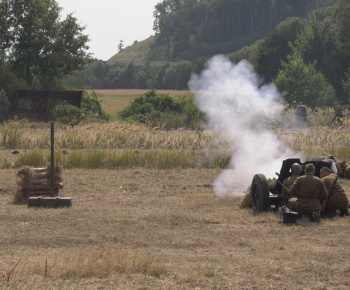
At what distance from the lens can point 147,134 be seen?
26578 mm

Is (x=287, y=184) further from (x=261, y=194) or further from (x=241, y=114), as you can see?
(x=241, y=114)

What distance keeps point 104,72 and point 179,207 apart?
4077 inches

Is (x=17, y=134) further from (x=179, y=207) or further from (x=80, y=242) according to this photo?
(x=80, y=242)

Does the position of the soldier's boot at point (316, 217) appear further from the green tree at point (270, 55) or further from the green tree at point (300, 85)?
the green tree at point (270, 55)

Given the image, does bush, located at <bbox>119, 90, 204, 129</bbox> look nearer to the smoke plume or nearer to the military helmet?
the smoke plume

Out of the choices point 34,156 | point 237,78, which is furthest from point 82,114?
point 237,78

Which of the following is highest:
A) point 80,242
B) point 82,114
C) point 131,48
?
point 131,48

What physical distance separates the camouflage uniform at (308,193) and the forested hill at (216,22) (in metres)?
105

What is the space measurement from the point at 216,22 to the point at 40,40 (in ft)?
297

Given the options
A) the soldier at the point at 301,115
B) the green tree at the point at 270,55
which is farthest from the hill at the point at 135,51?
the soldier at the point at 301,115

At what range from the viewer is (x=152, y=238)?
11914 millimetres

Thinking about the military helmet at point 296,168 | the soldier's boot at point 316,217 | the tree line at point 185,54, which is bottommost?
the soldier's boot at point 316,217

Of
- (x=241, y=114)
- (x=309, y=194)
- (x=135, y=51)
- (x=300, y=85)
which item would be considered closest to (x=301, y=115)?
(x=300, y=85)

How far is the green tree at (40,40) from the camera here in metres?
42.4
